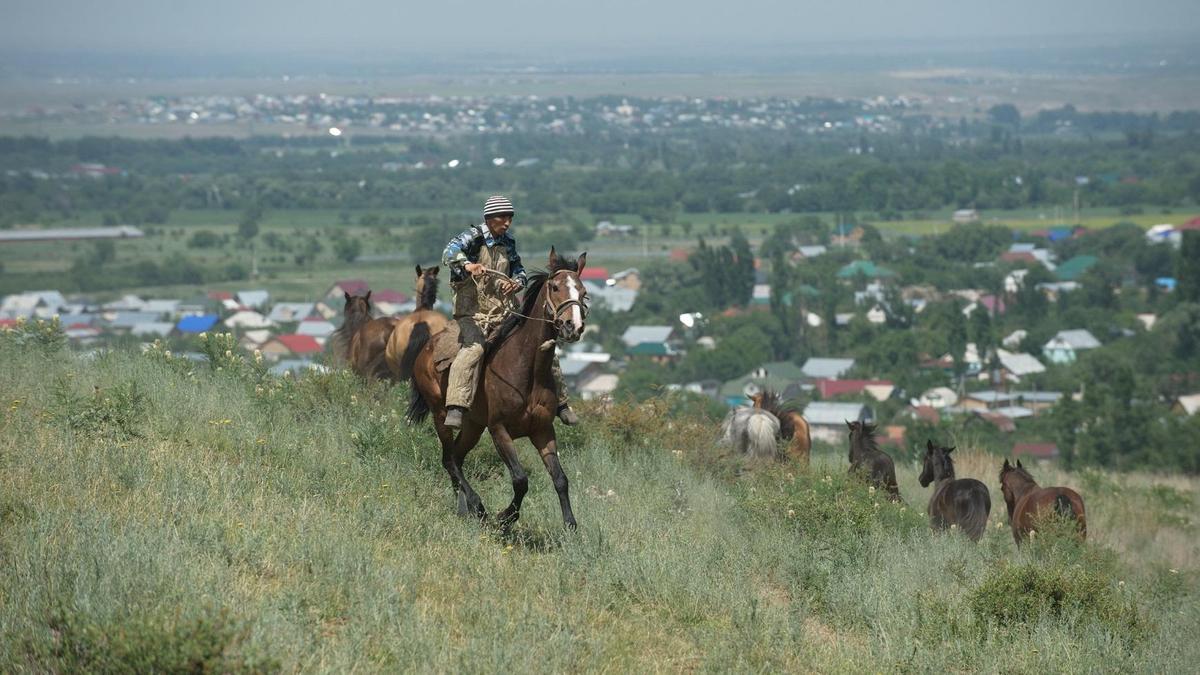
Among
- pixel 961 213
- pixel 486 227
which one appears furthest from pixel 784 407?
pixel 961 213

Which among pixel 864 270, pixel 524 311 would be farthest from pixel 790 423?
pixel 864 270

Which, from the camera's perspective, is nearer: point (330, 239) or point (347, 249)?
point (347, 249)

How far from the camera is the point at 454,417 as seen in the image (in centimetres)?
1080

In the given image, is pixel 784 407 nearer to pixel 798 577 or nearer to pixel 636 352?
pixel 798 577

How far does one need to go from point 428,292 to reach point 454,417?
519 cm

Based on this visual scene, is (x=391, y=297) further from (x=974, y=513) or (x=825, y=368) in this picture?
(x=974, y=513)

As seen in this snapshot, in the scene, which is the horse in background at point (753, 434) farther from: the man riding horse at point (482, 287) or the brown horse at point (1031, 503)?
the man riding horse at point (482, 287)

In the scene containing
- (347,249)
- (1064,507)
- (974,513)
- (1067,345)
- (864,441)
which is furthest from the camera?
(347,249)

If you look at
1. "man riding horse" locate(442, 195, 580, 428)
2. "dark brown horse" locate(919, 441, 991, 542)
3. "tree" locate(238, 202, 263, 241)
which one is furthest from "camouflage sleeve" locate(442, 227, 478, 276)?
"tree" locate(238, 202, 263, 241)

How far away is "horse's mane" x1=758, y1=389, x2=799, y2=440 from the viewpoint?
16.9 m

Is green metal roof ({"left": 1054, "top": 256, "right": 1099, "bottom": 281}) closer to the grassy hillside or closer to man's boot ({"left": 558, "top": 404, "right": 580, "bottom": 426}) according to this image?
the grassy hillside

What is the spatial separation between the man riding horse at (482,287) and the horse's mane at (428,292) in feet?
14.7

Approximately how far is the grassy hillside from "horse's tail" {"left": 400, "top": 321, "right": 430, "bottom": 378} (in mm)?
341

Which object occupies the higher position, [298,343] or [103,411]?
[103,411]
